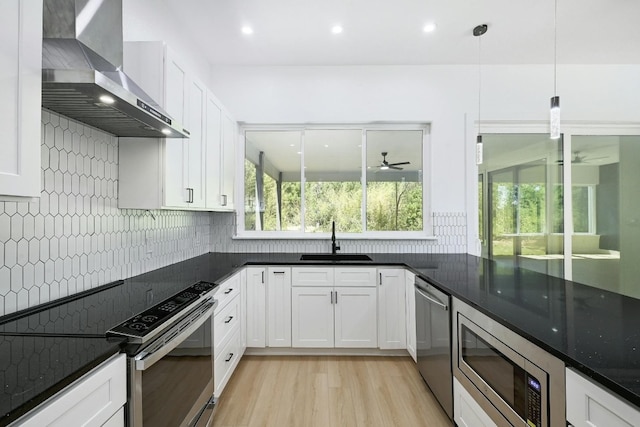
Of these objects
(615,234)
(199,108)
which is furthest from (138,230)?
(615,234)

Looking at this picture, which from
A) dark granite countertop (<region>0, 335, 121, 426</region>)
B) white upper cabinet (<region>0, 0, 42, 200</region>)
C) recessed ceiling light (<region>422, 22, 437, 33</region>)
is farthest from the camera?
recessed ceiling light (<region>422, 22, 437, 33</region>)

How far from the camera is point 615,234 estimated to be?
3.43m

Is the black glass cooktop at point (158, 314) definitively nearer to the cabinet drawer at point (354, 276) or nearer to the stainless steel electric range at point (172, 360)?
the stainless steel electric range at point (172, 360)

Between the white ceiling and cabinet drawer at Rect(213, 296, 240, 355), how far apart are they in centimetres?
240

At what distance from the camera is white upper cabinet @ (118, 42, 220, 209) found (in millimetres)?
1856

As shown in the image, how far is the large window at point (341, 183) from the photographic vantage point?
3.53m

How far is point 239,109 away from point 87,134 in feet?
6.16

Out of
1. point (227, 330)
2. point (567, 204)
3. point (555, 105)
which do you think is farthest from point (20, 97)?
point (567, 204)

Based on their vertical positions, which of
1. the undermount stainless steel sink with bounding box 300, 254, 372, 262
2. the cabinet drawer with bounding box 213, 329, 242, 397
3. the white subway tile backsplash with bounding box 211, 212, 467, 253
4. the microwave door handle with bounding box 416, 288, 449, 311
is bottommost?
the cabinet drawer with bounding box 213, 329, 242, 397

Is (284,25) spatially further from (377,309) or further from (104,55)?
(377,309)

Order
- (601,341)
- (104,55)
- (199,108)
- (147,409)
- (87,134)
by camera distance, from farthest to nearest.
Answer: (199,108) → (87,134) → (104,55) → (147,409) → (601,341)

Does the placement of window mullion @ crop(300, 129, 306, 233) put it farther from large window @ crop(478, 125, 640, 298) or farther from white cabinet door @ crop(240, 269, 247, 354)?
large window @ crop(478, 125, 640, 298)

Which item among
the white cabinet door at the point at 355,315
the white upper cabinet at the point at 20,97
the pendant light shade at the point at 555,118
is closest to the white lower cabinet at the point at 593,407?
the pendant light shade at the point at 555,118

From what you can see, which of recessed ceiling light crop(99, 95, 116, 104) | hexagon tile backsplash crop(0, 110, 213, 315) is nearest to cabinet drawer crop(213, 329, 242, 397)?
hexagon tile backsplash crop(0, 110, 213, 315)
